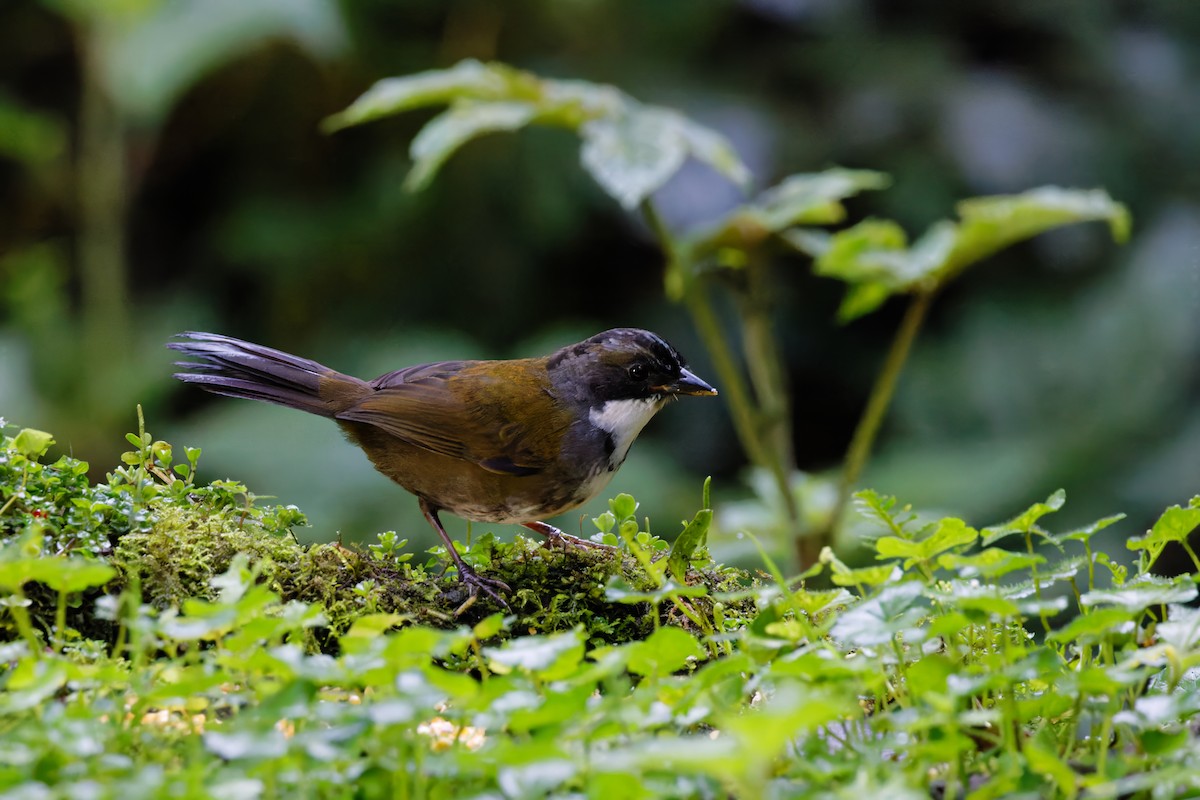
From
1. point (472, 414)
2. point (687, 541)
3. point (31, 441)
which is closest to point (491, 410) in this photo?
point (472, 414)

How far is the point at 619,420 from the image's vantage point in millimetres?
3398

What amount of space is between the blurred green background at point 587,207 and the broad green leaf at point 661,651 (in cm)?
368

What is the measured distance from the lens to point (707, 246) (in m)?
3.69

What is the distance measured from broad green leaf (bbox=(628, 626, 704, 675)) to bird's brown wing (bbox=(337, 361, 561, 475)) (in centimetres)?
152

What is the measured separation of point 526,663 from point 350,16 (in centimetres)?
506

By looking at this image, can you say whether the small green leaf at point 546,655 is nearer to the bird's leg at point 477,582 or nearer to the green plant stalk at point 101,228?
the bird's leg at point 477,582

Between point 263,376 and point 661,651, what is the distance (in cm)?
200

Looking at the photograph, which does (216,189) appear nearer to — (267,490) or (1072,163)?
(267,490)

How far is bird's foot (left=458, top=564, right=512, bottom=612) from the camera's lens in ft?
8.37

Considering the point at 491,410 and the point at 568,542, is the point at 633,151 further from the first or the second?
the point at 568,542

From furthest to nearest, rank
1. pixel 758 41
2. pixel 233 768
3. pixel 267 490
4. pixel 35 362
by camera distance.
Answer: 1. pixel 758 41
2. pixel 35 362
3. pixel 267 490
4. pixel 233 768

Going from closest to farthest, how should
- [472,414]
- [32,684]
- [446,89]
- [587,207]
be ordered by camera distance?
[32,684]
[472,414]
[446,89]
[587,207]

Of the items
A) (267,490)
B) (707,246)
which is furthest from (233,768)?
(267,490)

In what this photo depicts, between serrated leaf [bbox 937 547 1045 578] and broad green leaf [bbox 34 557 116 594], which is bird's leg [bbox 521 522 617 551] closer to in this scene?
serrated leaf [bbox 937 547 1045 578]
